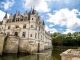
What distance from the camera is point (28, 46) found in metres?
24.0

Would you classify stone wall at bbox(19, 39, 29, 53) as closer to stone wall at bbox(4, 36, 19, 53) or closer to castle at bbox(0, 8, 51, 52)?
castle at bbox(0, 8, 51, 52)

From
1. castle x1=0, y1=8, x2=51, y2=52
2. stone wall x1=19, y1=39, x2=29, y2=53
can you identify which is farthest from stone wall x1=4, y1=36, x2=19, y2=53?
stone wall x1=19, y1=39, x2=29, y2=53

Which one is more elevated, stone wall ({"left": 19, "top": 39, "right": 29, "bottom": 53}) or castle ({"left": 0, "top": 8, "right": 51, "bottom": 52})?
castle ({"left": 0, "top": 8, "right": 51, "bottom": 52})

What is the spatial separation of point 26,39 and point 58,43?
3493 centimetres

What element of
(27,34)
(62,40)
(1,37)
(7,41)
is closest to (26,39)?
(27,34)

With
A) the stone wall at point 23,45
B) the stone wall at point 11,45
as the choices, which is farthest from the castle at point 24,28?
the stone wall at point 11,45

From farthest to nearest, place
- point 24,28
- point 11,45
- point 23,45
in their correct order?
point 24,28
point 23,45
point 11,45

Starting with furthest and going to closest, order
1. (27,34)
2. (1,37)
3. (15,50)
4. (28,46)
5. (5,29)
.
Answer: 1. (5,29)
2. (27,34)
3. (28,46)
4. (15,50)
5. (1,37)

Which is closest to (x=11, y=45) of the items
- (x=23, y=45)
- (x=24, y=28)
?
(x=23, y=45)

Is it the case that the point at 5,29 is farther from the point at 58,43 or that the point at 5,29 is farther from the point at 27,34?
the point at 58,43

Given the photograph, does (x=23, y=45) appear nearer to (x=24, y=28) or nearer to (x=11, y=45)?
(x=11, y=45)

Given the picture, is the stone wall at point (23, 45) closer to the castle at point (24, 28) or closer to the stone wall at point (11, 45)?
the castle at point (24, 28)

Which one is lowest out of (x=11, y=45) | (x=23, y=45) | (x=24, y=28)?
(x=23, y=45)

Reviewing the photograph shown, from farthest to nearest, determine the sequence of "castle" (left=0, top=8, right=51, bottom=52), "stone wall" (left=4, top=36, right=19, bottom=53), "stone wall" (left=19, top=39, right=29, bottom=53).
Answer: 1. "castle" (left=0, top=8, right=51, bottom=52)
2. "stone wall" (left=19, top=39, right=29, bottom=53)
3. "stone wall" (left=4, top=36, right=19, bottom=53)
